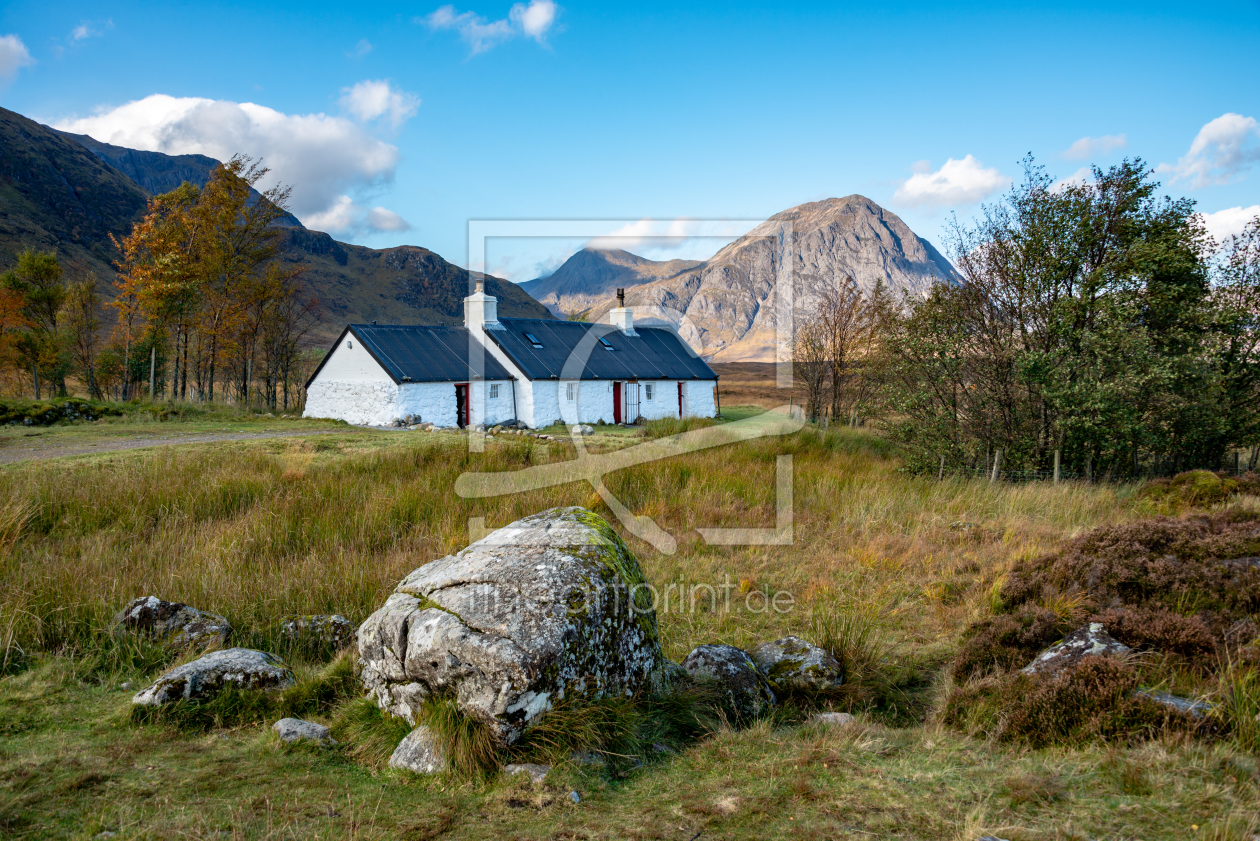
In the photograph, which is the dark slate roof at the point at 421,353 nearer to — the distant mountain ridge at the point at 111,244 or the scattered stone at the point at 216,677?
the scattered stone at the point at 216,677

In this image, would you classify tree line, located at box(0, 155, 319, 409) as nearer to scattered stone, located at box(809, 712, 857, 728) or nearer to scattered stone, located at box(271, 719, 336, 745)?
scattered stone, located at box(271, 719, 336, 745)

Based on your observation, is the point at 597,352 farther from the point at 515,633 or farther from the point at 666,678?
the point at 515,633

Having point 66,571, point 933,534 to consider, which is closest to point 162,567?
point 66,571

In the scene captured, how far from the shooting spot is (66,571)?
6176 millimetres

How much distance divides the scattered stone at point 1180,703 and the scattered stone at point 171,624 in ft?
21.5

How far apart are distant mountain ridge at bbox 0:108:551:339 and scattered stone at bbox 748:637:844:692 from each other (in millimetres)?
92210

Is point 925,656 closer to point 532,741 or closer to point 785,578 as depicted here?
point 785,578

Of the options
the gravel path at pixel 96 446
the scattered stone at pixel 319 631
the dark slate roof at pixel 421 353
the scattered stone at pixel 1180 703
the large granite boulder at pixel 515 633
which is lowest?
the scattered stone at pixel 319 631

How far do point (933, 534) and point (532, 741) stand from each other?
26.1ft

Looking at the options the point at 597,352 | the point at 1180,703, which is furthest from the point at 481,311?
the point at 1180,703

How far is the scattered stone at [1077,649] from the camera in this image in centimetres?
454

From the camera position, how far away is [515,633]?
384 centimetres

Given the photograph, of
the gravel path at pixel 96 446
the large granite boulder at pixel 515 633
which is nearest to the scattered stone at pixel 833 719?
the large granite boulder at pixel 515 633

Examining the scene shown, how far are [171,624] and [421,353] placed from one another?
25312 mm
